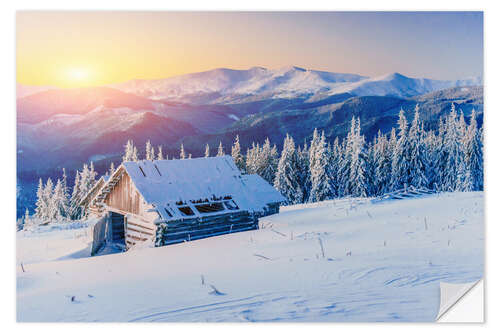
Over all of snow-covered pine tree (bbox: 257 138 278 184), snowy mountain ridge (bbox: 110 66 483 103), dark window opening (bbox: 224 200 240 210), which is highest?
snowy mountain ridge (bbox: 110 66 483 103)

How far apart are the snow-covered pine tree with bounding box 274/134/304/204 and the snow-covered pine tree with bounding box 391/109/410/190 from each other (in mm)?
3952

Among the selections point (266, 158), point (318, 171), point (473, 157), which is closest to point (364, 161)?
point (318, 171)

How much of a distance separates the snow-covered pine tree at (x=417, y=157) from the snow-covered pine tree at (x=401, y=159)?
0.20 meters

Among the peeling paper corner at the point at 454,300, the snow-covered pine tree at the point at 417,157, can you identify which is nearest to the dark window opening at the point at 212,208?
the peeling paper corner at the point at 454,300

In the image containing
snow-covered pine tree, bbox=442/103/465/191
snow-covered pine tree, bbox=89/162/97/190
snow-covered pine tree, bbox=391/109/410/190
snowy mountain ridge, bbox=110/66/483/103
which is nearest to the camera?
snowy mountain ridge, bbox=110/66/483/103

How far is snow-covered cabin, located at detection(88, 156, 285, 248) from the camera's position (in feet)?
34.0

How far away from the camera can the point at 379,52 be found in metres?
10.2

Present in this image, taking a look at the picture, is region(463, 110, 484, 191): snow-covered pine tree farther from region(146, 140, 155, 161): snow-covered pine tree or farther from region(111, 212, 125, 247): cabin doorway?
region(111, 212, 125, 247): cabin doorway

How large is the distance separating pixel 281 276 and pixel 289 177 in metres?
11.6

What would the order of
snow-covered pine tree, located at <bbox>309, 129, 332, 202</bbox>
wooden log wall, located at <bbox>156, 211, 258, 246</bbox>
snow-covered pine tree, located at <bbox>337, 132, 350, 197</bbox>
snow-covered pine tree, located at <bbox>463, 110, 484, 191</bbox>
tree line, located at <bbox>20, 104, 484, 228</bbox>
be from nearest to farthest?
snow-covered pine tree, located at <bbox>463, 110, 484, 191</bbox>
wooden log wall, located at <bbox>156, 211, 258, 246</bbox>
tree line, located at <bbox>20, 104, 484, 228</bbox>
snow-covered pine tree, located at <bbox>337, 132, 350, 197</bbox>
snow-covered pine tree, located at <bbox>309, 129, 332, 202</bbox>

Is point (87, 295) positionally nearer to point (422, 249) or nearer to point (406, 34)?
point (422, 249)

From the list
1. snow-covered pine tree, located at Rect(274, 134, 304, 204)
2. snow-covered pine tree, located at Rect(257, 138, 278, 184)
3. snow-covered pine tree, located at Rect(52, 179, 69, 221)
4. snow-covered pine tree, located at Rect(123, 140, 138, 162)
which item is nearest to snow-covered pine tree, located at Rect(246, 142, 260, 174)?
snow-covered pine tree, located at Rect(257, 138, 278, 184)

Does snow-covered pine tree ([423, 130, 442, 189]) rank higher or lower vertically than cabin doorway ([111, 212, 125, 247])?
higher
